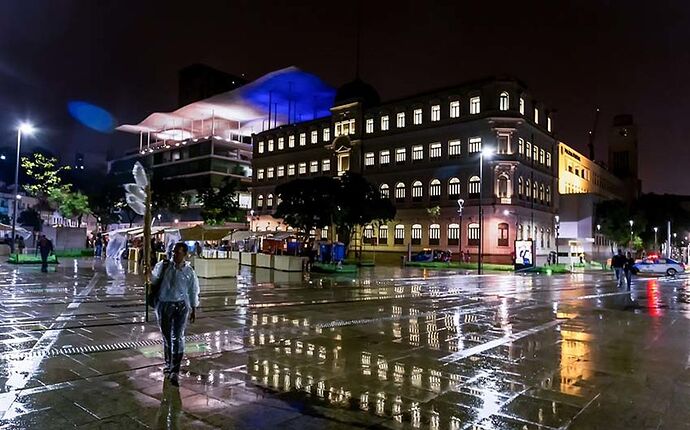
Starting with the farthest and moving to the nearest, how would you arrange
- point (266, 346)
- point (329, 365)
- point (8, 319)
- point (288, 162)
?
point (288, 162) → point (8, 319) → point (266, 346) → point (329, 365)

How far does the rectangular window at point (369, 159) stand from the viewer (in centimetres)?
6850

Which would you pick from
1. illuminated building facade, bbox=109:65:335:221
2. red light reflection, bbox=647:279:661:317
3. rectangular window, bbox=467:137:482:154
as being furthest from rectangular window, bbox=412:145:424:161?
red light reflection, bbox=647:279:661:317

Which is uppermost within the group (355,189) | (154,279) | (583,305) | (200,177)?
(200,177)

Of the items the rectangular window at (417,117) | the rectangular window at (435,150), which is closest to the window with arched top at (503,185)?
the rectangular window at (435,150)

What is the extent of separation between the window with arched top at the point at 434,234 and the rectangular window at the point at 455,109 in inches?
513

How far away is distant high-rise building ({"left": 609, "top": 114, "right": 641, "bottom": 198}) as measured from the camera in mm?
133875

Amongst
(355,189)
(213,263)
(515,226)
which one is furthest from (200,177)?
(213,263)

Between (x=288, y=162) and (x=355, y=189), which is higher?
(x=288, y=162)

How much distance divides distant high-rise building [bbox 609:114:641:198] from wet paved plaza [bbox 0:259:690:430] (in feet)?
445

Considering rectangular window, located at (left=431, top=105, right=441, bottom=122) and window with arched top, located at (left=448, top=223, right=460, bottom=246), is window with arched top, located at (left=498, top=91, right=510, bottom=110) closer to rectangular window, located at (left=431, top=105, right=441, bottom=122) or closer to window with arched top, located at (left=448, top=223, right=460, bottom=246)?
rectangular window, located at (left=431, top=105, right=441, bottom=122)

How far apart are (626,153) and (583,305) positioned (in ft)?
452

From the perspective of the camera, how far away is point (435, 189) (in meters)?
62.8

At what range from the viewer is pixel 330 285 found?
75.5ft

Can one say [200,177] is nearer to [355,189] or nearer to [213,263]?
[355,189]
